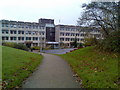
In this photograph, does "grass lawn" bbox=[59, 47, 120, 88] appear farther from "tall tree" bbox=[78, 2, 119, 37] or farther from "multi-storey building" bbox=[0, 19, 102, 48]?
"multi-storey building" bbox=[0, 19, 102, 48]

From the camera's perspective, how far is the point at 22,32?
215ft

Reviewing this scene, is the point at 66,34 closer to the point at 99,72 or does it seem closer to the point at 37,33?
the point at 37,33

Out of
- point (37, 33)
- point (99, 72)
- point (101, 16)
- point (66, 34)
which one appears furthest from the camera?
point (66, 34)

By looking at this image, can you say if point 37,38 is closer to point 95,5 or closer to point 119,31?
point 95,5

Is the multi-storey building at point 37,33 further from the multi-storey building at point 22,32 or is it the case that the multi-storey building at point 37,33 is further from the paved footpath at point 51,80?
the paved footpath at point 51,80

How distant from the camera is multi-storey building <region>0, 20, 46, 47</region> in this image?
203ft

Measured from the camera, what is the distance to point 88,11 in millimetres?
19766

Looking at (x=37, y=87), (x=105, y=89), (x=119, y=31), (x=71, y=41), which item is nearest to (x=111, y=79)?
(x=105, y=89)

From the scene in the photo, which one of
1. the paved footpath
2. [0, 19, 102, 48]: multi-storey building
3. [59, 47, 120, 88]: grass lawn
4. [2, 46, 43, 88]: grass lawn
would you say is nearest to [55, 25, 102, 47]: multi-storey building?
[0, 19, 102, 48]: multi-storey building

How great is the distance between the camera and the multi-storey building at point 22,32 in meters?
61.8

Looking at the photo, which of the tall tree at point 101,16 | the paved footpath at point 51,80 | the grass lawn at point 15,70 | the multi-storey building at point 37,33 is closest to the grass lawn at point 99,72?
the paved footpath at point 51,80

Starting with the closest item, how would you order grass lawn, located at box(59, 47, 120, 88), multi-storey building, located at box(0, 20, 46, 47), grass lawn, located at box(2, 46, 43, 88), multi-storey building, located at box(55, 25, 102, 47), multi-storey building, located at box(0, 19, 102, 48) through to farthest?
grass lawn, located at box(59, 47, 120, 88) < grass lawn, located at box(2, 46, 43, 88) < multi-storey building, located at box(0, 20, 46, 47) < multi-storey building, located at box(0, 19, 102, 48) < multi-storey building, located at box(55, 25, 102, 47)

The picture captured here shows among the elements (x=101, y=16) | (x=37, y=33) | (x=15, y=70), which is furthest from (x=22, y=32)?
(x=15, y=70)

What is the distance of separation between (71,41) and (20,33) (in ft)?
83.8
